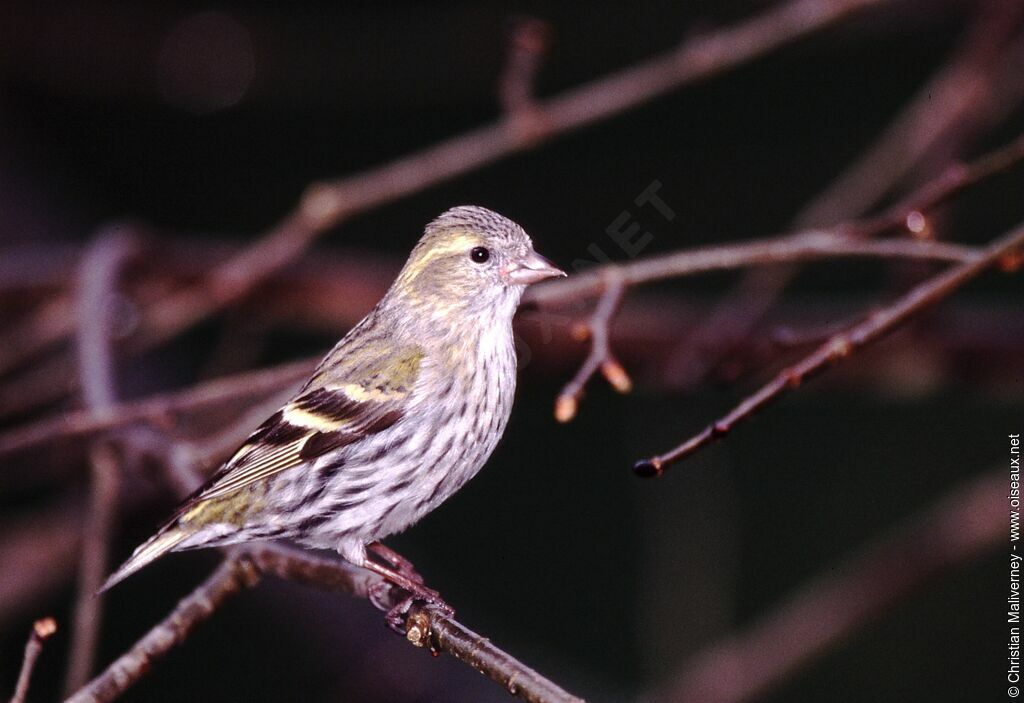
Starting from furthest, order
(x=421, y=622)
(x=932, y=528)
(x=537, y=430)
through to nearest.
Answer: (x=537, y=430)
(x=932, y=528)
(x=421, y=622)

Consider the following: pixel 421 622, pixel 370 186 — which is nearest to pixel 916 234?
pixel 421 622

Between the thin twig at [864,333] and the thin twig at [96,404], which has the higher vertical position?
the thin twig at [96,404]

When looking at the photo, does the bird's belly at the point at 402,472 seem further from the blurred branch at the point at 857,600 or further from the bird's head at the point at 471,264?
the blurred branch at the point at 857,600

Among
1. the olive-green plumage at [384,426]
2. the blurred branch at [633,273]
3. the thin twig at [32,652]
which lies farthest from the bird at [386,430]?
→ the thin twig at [32,652]

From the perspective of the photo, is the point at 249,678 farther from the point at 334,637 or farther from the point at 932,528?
the point at 932,528

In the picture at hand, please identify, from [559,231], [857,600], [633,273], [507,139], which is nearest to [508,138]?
[507,139]
